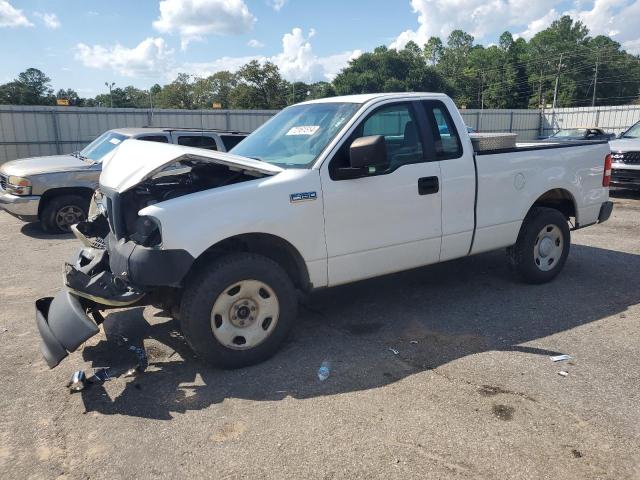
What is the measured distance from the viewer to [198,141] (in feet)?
31.8

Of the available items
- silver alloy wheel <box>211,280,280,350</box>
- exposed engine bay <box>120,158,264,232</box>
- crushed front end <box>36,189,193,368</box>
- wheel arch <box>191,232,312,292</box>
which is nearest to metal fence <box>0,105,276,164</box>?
exposed engine bay <box>120,158,264,232</box>

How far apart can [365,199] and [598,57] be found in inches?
3659

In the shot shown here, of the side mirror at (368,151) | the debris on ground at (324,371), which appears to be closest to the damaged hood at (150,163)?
the side mirror at (368,151)

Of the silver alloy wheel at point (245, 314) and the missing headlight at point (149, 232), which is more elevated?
the missing headlight at point (149, 232)

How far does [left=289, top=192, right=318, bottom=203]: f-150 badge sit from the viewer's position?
3945mm

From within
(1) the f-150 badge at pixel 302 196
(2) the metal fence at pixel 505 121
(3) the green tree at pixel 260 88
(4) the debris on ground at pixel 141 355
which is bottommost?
(4) the debris on ground at pixel 141 355

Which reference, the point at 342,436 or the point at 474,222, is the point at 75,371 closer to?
the point at 342,436

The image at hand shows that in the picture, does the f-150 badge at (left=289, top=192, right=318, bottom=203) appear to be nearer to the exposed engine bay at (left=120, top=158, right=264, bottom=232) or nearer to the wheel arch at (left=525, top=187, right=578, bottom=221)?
the exposed engine bay at (left=120, top=158, right=264, bottom=232)

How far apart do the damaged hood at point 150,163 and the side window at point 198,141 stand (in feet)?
17.8

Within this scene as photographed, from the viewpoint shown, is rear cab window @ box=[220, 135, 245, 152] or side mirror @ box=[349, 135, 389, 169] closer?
side mirror @ box=[349, 135, 389, 169]

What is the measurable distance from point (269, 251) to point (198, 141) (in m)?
6.06

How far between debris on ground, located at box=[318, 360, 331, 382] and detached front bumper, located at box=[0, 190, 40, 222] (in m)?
6.85

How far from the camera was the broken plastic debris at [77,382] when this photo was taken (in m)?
3.67

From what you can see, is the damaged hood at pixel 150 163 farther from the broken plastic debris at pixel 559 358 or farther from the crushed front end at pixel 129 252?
the broken plastic debris at pixel 559 358
